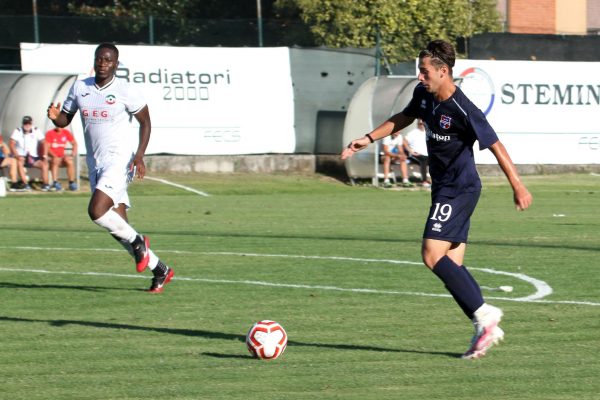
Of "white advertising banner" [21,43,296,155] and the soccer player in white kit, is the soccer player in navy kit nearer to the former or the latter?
the soccer player in white kit

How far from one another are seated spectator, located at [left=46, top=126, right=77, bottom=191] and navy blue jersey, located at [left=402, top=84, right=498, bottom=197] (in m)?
19.5

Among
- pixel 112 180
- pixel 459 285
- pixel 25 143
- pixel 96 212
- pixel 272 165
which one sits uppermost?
pixel 112 180

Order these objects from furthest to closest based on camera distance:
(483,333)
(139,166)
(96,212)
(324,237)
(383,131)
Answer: (324,237) → (139,166) → (96,212) → (383,131) → (483,333)

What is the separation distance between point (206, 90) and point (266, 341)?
22.6m

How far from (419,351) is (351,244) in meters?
7.65

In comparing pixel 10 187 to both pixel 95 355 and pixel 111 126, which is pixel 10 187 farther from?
pixel 95 355

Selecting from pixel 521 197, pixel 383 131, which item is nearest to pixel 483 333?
pixel 521 197

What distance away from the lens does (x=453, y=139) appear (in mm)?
8320

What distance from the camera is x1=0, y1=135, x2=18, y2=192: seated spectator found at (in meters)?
27.2

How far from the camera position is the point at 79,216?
69.2 feet

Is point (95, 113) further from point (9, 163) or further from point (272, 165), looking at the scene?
point (272, 165)

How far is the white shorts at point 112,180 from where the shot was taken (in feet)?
37.4

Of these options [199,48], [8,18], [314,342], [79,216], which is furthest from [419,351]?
[8,18]

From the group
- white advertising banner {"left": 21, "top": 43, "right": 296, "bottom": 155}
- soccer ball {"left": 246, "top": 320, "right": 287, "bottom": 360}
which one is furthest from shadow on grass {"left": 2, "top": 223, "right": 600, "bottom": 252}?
white advertising banner {"left": 21, "top": 43, "right": 296, "bottom": 155}
